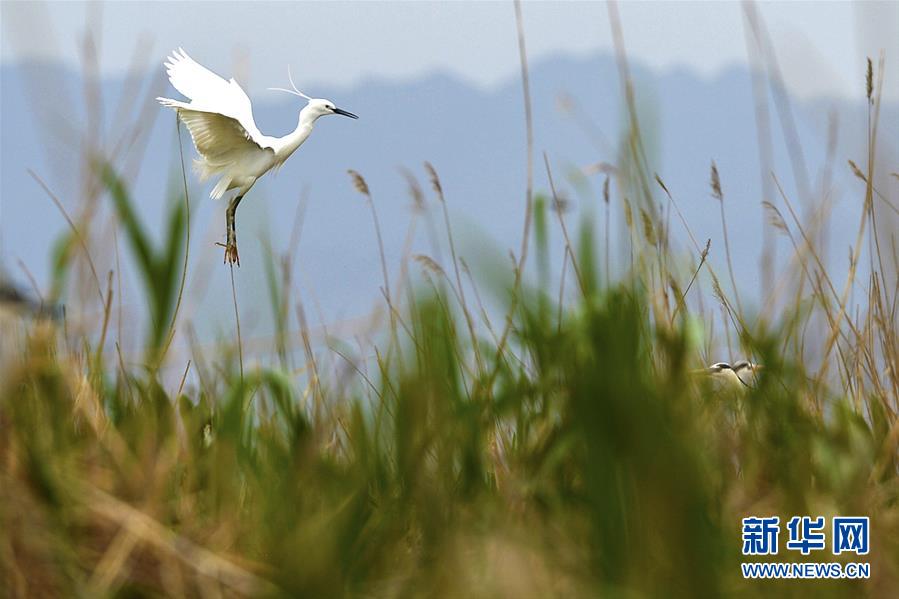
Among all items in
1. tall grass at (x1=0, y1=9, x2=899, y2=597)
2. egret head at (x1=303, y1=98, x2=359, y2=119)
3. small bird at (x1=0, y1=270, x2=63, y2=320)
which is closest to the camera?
tall grass at (x1=0, y1=9, x2=899, y2=597)

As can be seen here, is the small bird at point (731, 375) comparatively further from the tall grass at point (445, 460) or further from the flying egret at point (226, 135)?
the flying egret at point (226, 135)

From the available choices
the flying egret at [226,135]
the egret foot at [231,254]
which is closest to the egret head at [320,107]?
the flying egret at [226,135]

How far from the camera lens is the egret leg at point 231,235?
1.99 m

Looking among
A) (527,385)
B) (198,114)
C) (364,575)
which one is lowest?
(364,575)

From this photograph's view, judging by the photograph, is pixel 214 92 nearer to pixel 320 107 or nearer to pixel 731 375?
pixel 320 107

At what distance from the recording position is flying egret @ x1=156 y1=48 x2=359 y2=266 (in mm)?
2113

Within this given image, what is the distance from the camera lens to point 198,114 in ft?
6.94

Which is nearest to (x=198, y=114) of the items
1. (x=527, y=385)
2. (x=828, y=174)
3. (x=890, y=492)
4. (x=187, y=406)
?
(x=187, y=406)

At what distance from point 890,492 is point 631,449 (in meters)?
0.83

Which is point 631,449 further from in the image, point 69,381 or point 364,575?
point 69,381

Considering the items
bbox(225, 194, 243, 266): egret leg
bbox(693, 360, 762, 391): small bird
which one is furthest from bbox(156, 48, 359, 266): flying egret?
bbox(693, 360, 762, 391): small bird

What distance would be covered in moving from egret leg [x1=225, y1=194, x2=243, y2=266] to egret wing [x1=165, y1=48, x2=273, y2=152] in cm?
14

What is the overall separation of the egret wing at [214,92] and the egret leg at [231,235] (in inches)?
5.4

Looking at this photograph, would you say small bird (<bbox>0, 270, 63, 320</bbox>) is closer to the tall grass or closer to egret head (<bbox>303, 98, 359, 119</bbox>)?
the tall grass
